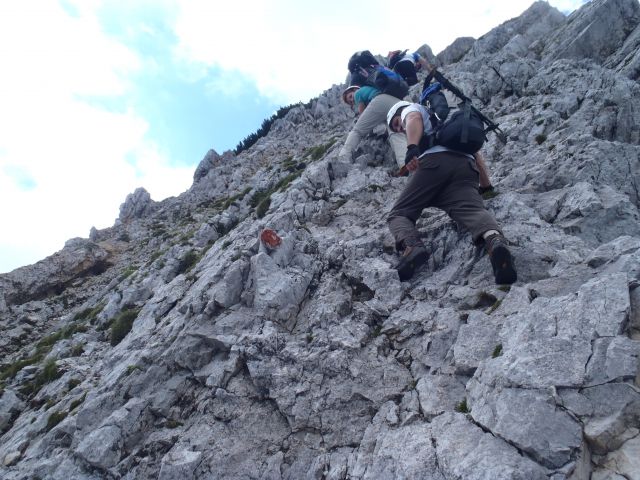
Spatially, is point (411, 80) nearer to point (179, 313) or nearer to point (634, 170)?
point (634, 170)

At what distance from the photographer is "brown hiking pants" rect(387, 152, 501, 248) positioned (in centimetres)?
838

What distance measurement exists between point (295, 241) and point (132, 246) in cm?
2400

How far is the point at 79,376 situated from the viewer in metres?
11.8

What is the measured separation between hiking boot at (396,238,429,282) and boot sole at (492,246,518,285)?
5.66ft

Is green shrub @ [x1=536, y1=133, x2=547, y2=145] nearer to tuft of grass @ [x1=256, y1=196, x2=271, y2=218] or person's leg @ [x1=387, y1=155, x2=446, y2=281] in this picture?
person's leg @ [x1=387, y1=155, x2=446, y2=281]

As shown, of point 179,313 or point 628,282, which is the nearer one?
point 628,282

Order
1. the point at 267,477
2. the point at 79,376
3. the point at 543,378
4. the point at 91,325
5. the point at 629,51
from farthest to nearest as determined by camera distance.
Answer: the point at 629,51, the point at 91,325, the point at 79,376, the point at 267,477, the point at 543,378

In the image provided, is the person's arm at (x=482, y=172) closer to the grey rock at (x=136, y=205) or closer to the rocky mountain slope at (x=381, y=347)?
the rocky mountain slope at (x=381, y=347)

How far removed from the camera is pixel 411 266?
28.1ft

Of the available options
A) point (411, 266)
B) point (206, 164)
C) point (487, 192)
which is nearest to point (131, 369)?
point (411, 266)

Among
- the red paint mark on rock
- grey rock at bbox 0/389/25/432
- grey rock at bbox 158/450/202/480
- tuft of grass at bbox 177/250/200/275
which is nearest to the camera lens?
grey rock at bbox 158/450/202/480

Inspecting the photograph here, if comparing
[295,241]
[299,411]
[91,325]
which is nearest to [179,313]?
[295,241]

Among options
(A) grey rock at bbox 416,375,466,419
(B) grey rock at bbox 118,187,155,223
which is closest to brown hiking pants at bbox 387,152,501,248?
(A) grey rock at bbox 416,375,466,419

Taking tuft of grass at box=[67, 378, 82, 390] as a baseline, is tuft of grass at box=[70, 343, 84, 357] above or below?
above
